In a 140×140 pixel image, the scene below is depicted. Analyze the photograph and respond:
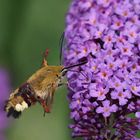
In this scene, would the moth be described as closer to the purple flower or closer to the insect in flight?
the insect in flight

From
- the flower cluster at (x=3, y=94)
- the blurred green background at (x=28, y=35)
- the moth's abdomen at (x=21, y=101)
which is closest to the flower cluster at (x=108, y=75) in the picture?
the moth's abdomen at (x=21, y=101)

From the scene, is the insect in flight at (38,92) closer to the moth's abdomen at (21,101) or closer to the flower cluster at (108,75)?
the moth's abdomen at (21,101)

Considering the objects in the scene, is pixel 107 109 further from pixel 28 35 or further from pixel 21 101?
pixel 28 35

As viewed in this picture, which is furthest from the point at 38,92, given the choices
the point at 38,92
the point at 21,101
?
the point at 21,101

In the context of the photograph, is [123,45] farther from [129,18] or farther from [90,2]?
[90,2]

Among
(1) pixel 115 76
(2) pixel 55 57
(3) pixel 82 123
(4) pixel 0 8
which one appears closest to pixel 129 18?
(1) pixel 115 76

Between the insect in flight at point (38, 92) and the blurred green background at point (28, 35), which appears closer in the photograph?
the insect in flight at point (38, 92)
